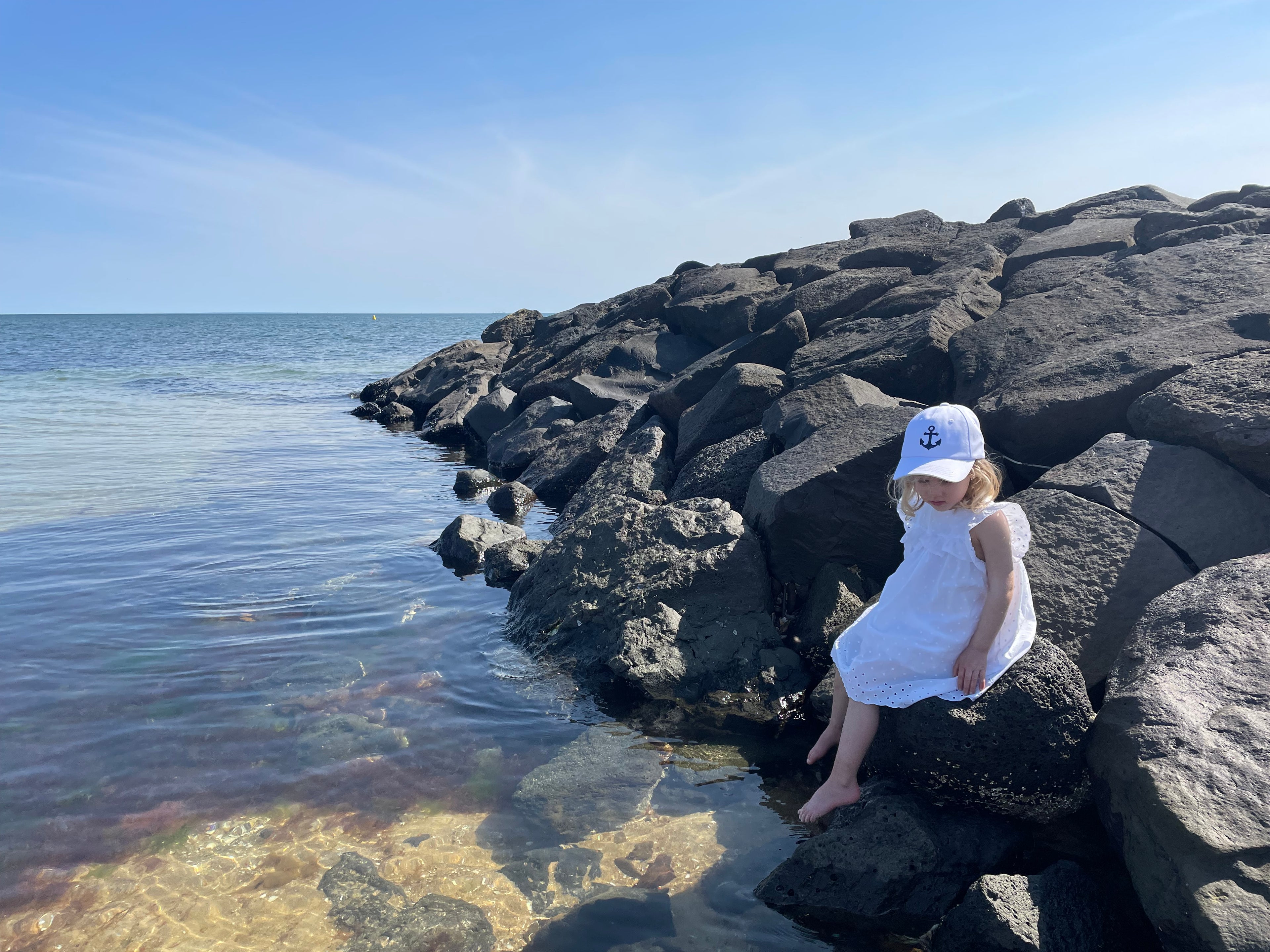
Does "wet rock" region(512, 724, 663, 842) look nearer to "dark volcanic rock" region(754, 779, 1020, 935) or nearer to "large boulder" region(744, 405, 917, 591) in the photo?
"dark volcanic rock" region(754, 779, 1020, 935)

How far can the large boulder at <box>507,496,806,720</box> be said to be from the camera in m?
4.99

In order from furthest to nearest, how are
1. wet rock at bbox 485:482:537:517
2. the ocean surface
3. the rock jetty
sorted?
wet rock at bbox 485:482:537:517 → the ocean surface → the rock jetty

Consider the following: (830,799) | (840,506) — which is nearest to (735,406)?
(840,506)

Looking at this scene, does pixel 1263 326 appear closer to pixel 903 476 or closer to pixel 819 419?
pixel 819 419

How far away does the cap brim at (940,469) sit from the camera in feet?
10.3

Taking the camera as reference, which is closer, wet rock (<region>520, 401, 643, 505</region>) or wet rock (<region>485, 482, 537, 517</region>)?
wet rock (<region>485, 482, 537, 517</region>)

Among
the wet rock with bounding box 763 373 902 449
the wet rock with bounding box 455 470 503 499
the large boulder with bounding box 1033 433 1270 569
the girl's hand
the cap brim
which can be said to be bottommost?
the wet rock with bounding box 455 470 503 499

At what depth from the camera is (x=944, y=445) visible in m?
3.21

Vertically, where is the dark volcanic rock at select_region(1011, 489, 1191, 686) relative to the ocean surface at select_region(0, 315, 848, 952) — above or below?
above

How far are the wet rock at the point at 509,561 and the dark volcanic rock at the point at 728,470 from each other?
140 cm

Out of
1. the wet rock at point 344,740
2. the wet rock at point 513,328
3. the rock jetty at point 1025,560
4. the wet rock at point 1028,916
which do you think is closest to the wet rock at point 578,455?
the rock jetty at point 1025,560

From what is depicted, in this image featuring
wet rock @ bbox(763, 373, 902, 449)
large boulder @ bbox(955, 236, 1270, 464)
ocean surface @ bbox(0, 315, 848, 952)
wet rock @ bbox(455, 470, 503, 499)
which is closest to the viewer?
ocean surface @ bbox(0, 315, 848, 952)

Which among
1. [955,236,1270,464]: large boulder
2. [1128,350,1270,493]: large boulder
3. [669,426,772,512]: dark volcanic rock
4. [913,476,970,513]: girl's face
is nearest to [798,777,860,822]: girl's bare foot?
[913,476,970,513]: girl's face

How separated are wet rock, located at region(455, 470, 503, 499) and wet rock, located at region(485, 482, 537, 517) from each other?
36.5 inches
